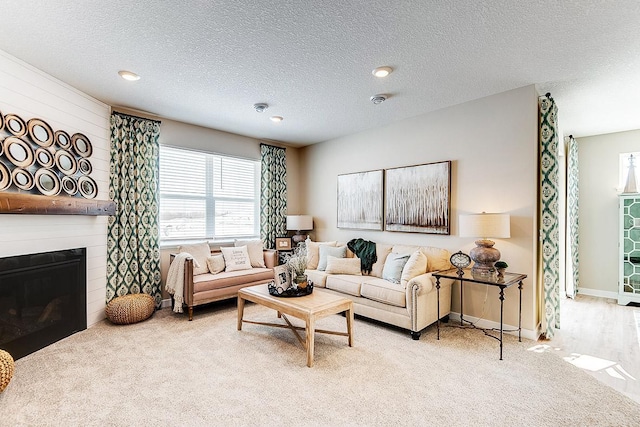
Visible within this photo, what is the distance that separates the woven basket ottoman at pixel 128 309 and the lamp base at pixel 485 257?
3.83 meters

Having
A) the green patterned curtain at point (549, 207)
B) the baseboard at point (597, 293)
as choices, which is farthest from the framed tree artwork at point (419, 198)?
the baseboard at point (597, 293)

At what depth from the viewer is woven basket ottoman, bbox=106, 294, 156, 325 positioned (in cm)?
355

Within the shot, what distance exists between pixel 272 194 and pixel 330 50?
11.0 feet

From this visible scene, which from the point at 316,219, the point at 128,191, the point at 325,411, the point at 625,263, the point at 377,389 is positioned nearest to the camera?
the point at 325,411

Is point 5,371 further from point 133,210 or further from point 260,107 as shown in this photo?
point 260,107

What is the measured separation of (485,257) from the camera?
3199 millimetres

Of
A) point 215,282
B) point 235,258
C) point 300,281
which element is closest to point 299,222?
point 235,258

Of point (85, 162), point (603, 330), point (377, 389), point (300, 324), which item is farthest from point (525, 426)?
point (85, 162)

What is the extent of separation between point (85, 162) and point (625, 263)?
7463 mm

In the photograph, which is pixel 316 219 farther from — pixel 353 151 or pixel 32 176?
pixel 32 176

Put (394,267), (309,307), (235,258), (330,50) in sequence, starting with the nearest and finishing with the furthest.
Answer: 1. (330,50)
2. (309,307)
3. (394,267)
4. (235,258)

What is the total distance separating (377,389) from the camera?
227cm

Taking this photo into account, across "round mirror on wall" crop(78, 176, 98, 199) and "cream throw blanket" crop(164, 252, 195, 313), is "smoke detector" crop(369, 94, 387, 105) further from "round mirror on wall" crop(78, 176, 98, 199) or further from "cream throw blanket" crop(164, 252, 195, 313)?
"round mirror on wall" crop(78, 176, 98, 199)

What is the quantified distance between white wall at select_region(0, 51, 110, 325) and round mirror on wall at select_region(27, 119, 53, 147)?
0.20 feet
